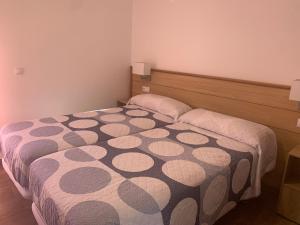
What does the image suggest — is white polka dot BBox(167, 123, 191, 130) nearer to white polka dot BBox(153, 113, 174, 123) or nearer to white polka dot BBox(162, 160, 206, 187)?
white polka dot BBox(153, 113, 174, 123)

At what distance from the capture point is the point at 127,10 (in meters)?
3.43

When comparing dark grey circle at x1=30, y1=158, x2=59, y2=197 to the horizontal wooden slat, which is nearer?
dark grey circle at x1=30, y1=158, x2=59, y2=197

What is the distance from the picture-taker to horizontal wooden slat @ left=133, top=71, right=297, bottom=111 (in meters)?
2.14

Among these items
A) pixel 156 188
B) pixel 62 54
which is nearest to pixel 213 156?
pixel 156 188

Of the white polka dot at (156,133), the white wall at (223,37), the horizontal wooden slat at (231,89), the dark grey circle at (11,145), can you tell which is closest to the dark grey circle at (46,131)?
the dark grey circle at (11,145)

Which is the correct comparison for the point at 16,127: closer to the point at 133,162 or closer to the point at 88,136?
the point at 88,136

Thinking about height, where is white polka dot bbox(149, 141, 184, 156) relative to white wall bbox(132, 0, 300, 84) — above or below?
below

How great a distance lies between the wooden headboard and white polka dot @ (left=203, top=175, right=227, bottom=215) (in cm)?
94

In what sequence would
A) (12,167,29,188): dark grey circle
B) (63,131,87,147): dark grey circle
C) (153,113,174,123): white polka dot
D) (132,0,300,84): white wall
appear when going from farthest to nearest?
(153,113,174,123): white polka dot → (132,0,300,84): white wall → (63,131,87,147): dark grey circle → (12,167,29,188): dark grey circle

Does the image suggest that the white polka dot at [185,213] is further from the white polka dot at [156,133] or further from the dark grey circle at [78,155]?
the white polka dot at [156,133]

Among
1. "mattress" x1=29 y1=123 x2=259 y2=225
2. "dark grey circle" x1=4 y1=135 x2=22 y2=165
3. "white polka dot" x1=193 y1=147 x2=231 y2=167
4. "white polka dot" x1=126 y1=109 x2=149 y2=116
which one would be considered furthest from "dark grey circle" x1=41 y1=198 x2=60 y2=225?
"white polka dot" x1=126 y1=109 x2=149 y2=116

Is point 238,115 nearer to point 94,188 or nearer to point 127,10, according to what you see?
point 94,188

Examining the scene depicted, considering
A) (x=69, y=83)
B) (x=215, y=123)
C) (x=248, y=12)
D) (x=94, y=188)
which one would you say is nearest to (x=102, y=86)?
(x=69, y=83)

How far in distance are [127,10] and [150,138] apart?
2246 millimetres
